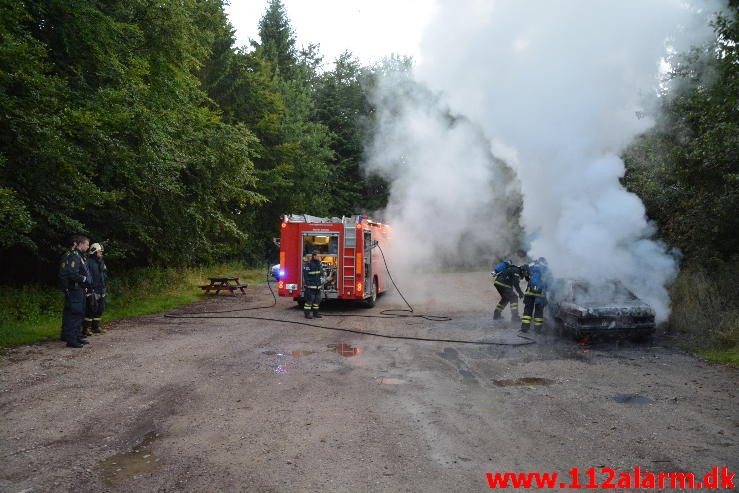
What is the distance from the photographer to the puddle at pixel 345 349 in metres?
8.96

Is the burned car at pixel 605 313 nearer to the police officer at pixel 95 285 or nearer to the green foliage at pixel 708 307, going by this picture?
the green foliage at pixel 708 307

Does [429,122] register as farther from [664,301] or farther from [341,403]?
[341,403]

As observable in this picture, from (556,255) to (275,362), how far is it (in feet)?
23.6

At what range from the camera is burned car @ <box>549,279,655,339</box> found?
9.54 meters

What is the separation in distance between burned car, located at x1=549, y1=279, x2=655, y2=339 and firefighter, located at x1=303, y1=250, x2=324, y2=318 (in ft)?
19.2

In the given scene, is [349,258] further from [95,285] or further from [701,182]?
[701,182]

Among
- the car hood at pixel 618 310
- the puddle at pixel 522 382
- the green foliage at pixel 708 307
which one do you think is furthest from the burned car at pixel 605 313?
the puddle at pixel 522 382

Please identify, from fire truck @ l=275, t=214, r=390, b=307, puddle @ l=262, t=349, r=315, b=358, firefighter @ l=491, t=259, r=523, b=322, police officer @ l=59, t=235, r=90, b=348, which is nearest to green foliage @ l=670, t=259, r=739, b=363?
firefighter @ l=491, t=259, r=523, b=322

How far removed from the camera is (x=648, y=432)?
5184 millimetres

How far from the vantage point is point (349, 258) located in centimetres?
1442

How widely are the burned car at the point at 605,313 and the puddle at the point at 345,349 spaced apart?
159 inches

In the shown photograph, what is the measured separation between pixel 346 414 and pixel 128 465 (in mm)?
2169

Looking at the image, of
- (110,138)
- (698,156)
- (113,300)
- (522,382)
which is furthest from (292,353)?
(698,156)

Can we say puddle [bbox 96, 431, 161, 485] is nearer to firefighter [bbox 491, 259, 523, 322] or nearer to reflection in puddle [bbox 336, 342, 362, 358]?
reflection in puddle [bbox 336, 342, 362, 358]
